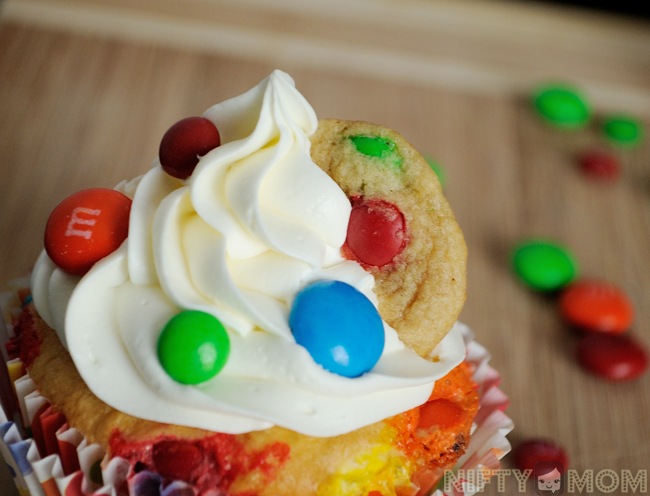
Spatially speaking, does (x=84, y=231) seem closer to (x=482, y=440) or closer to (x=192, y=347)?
(x=192, y=347)

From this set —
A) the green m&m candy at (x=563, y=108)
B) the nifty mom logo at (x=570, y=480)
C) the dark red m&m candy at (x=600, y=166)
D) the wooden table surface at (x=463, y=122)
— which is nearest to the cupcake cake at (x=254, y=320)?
the nifty mom logo at (x=570, y=480)

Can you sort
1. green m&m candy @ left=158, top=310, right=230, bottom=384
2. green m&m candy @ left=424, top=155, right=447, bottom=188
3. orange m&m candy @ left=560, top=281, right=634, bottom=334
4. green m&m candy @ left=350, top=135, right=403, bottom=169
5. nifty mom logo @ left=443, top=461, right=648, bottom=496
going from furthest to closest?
green m&m candy @ left=424, top=155, right=447, bottom=188 < orange m&m candy @ left=560, top=281, right=634, bottom=334 < nifty mom logo @ left=443, top=461, right=648, bottom=496 < green m&m candy @ left=350, top=135, right=403, bottom=169 < green m&m candy @ left=158, top=310, right=230, bottom=384

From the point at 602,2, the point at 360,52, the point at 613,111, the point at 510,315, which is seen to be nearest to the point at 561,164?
the point at 613,111

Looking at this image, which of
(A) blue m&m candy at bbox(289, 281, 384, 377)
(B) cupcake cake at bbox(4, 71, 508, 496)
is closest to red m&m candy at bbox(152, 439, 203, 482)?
(B) cupcake cake at bbox(4, 71, 508, 496)

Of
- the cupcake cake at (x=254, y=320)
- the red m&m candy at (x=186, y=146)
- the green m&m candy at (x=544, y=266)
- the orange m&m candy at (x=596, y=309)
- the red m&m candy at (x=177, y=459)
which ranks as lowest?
the orange m&m candy at (x=596, y=309)

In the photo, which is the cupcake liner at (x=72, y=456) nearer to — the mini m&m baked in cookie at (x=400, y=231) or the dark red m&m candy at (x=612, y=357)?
the mini m&m baked in cookie at (x=400, y=231)

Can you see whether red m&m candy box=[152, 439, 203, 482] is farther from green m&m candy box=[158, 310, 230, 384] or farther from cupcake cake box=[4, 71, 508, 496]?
green m&m candy box=[158, 310, 230, 384]

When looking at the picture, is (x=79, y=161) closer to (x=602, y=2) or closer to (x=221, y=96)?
(x=221, y=96)
